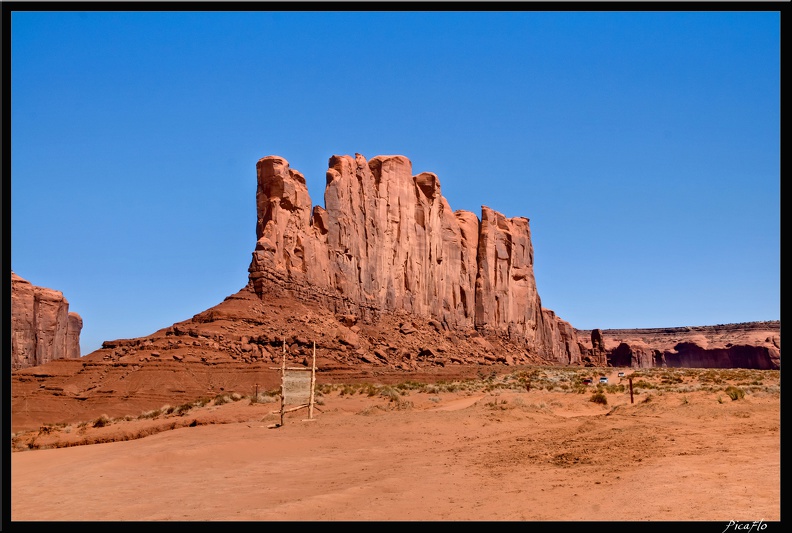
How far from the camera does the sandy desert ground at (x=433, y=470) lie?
8.41m

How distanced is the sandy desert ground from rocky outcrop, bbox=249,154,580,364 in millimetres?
43204

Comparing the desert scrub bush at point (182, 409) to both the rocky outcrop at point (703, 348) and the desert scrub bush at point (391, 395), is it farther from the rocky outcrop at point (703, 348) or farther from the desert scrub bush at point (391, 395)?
the rocky outcrop at point (703, 348)

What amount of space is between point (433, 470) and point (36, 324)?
86.1 metres

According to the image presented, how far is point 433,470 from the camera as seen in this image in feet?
41.2

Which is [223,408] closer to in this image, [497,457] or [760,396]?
[497,457]

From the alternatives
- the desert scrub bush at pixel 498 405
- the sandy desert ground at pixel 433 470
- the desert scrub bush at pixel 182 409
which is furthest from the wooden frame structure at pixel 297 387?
the desert scrub bush at pixel 182 409

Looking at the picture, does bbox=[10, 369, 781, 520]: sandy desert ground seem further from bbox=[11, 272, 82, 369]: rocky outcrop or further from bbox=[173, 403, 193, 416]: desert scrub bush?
bbox=[11, 272, 82, 369]: rocky outcrop

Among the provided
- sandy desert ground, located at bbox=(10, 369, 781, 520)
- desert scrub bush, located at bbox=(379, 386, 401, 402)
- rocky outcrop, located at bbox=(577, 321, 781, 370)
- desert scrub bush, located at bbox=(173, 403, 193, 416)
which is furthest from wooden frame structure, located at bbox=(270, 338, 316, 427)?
rocky outcrop, located at bbox=(577, 321, 781, 370)

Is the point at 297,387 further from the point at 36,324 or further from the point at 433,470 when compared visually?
the point at 36,324

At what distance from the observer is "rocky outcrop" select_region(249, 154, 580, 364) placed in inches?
2616

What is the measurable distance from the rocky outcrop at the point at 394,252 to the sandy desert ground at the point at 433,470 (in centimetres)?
4320

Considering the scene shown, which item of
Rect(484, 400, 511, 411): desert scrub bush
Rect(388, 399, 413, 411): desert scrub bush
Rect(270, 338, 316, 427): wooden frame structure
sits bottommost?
Rect(388, 399, 413, 411): desert scrub bush
